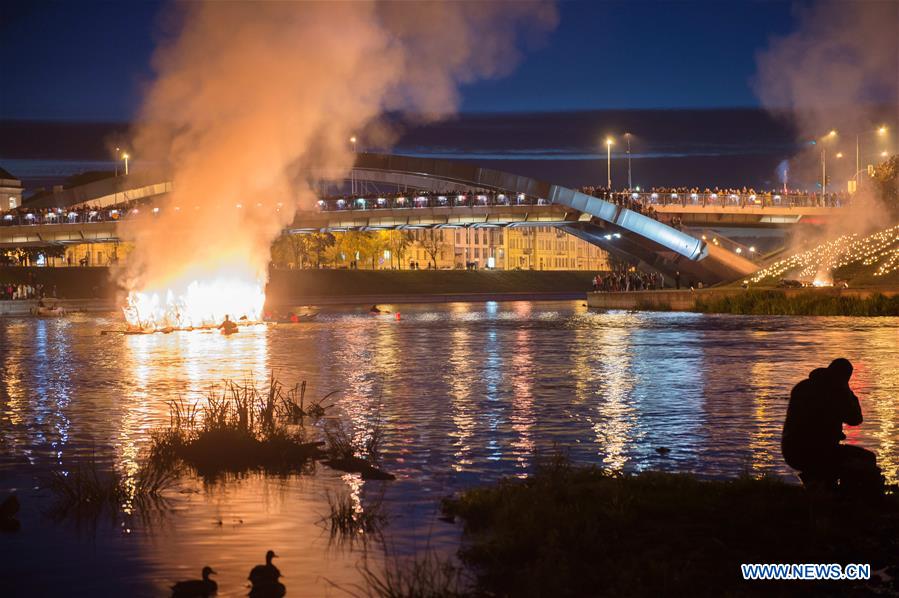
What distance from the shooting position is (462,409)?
896 inches

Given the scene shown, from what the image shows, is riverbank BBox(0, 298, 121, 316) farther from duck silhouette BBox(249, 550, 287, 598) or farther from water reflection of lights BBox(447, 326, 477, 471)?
duck silhouette BBox(249, 550, 287, 598)

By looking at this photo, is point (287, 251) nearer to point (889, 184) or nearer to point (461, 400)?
point (889, 184)

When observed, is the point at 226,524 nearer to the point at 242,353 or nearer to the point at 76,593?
the point at 76,593

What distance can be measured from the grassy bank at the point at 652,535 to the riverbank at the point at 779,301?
165 ft

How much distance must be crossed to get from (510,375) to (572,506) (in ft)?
62.1

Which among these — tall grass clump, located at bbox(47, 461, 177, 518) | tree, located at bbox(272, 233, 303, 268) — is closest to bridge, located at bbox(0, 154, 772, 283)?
tree, located at bbox(272, 233, 303, 268)

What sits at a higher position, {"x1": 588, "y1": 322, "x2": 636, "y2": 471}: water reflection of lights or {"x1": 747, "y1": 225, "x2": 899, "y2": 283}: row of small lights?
{"x1": 747, "y1": 225, "x2": 899, "y2": 283}: row of small lights

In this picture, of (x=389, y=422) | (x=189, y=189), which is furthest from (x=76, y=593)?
(x=189, y=189)

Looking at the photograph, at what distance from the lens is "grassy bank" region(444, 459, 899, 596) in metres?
9.48

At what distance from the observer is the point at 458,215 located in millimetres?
105938

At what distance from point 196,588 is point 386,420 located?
11.1 metres

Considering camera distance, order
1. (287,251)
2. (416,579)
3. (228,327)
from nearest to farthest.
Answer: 1. (416,579)
2. (228,327)
3. (287,251)

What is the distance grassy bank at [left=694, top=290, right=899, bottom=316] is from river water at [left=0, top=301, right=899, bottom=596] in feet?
38.5

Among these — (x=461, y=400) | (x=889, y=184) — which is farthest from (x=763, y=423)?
(x=889, y=184)
